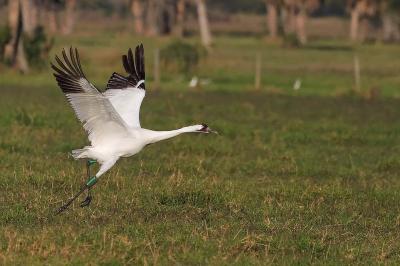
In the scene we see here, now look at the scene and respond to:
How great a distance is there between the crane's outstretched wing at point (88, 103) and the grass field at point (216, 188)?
2.55 feet

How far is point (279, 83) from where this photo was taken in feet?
123

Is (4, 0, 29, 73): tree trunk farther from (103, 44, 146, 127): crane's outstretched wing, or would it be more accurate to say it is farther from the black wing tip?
the black wing tip

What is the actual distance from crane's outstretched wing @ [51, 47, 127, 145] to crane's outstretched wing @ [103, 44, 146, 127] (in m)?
0.38

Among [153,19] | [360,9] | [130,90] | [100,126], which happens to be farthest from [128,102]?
[360,9]

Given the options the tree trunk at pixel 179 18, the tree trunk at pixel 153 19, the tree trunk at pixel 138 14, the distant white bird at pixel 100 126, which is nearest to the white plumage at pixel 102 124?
the distant white bird at pixel 100 126

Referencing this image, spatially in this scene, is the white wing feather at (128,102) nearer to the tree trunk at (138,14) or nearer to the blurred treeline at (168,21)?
the blurred treeline at (168,21)

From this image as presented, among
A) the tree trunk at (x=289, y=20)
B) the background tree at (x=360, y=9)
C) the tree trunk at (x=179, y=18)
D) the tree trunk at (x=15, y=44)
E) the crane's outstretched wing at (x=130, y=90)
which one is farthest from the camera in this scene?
the background tree at (x=360, y=9)

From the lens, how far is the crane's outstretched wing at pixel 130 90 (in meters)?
11.1

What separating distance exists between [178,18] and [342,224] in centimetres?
7024

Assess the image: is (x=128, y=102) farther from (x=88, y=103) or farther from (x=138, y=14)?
(x=138, y=14)

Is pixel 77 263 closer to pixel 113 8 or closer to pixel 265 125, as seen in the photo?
pixel 265 125

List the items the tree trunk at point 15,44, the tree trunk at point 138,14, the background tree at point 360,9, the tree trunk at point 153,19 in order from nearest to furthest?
the tree trunk at point 15,44, the tree trunk at point 153,19, the background tree at point 360,9, the tree trunk at point 138,14

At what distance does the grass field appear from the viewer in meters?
8.25

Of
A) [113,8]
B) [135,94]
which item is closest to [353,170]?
[135,94]
